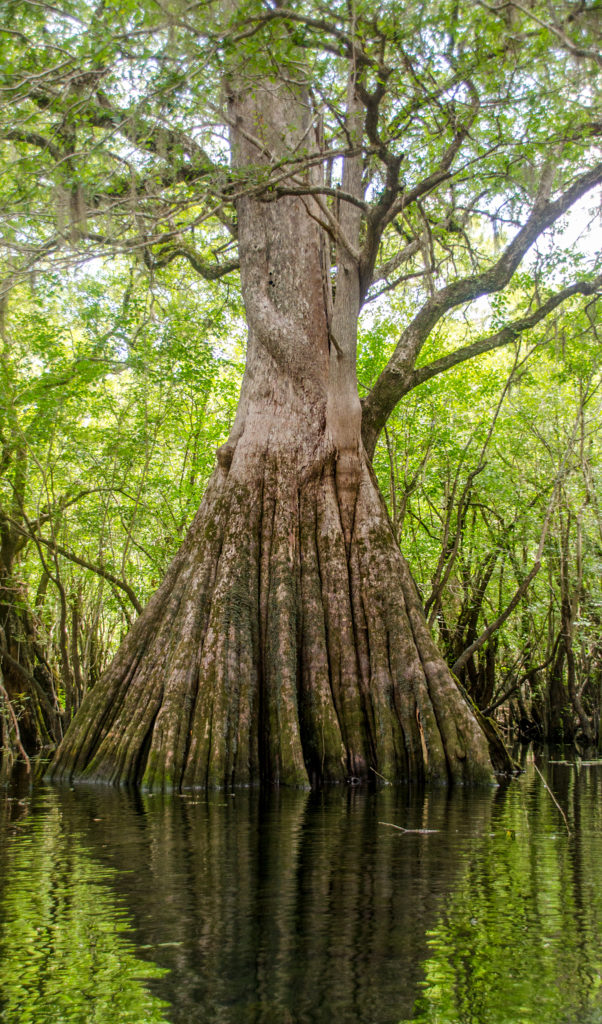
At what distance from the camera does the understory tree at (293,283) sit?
18.8 feet

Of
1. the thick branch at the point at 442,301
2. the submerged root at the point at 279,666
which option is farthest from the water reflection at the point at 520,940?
the thick branch at the point at 442,301

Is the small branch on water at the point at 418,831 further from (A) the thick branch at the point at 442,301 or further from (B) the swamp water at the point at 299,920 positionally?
(A) the thick branch at the point at 442,301

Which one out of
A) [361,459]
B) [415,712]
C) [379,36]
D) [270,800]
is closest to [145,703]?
[270,800]

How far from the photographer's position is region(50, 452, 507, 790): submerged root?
670cm

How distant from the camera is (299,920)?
2.69m

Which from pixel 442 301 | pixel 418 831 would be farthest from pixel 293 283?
pixel 418 831

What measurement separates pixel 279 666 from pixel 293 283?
4.47 m

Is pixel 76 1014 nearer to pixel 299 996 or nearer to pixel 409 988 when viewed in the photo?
pixel 299 996

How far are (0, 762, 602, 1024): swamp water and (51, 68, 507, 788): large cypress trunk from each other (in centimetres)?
169

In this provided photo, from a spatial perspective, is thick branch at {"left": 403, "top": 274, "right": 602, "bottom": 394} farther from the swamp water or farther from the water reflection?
the water reflection

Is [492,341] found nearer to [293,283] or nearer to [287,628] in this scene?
[293,283]

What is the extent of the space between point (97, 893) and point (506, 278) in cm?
748

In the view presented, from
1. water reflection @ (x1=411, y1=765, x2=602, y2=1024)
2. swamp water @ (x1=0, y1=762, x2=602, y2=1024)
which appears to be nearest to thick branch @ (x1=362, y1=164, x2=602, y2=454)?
swamp water @ (x1=0, y1=762, x2=602, y2=1024)

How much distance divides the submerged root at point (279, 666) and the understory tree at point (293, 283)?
0.07ft
